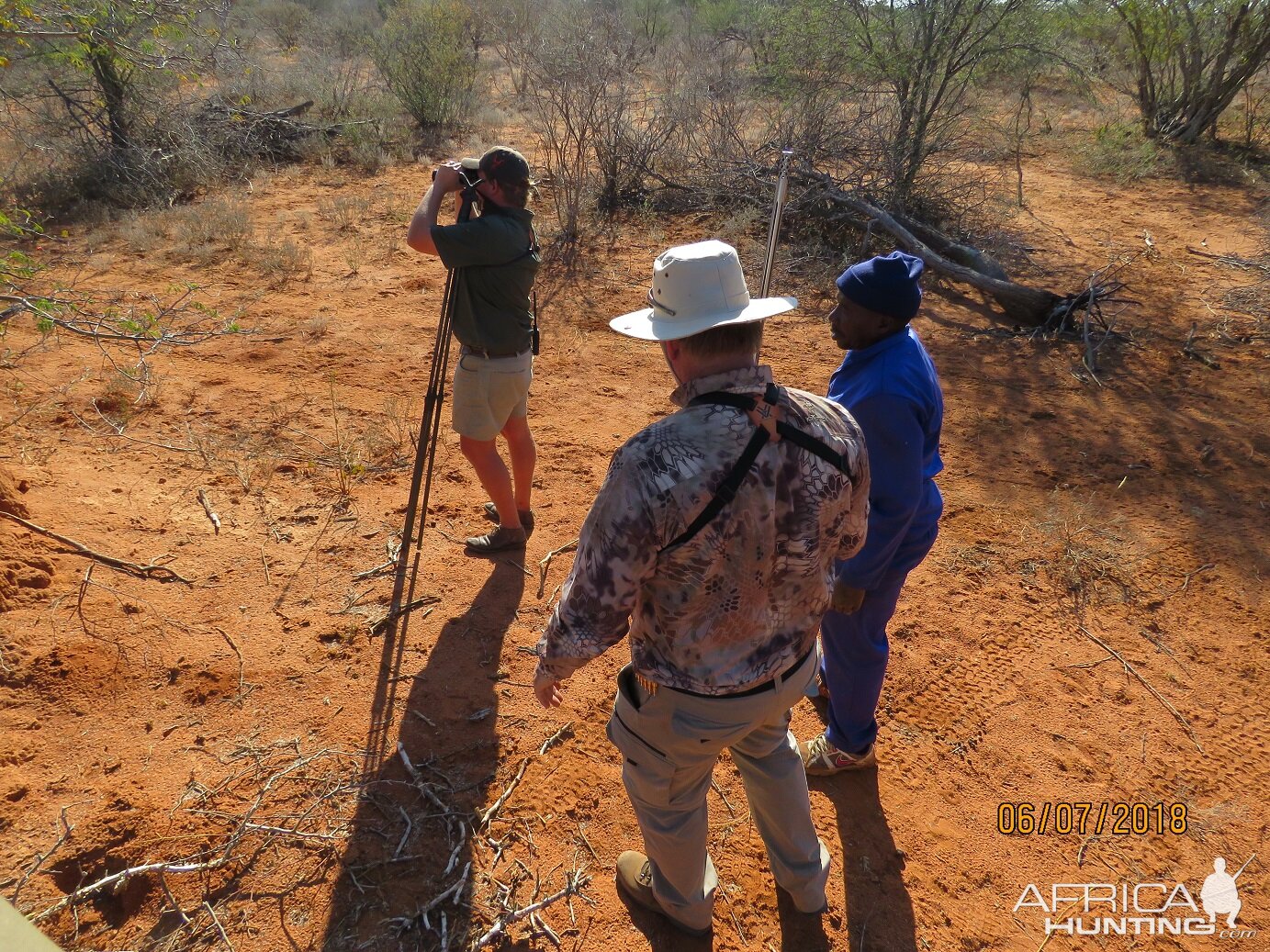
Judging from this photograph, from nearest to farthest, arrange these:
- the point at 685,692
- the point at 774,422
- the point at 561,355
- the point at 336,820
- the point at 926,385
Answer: the point at 774,422 → the point at 685,692 → the point at 926,385 → the point at 336,820 → the point at 561,355

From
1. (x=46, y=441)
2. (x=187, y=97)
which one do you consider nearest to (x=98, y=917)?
(x=46, y=441)

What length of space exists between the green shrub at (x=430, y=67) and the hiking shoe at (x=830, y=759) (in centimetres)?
1229

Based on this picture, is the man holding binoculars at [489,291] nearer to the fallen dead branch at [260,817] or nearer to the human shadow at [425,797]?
the human shadow at [425,797]

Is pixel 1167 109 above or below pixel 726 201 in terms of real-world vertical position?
above

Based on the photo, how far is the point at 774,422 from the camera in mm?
1515

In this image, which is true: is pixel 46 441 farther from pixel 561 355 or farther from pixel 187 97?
pixel 187 97

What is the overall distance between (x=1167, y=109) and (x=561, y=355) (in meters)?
13.0

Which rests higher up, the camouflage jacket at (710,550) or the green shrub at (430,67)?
the green shrub at (430,67)

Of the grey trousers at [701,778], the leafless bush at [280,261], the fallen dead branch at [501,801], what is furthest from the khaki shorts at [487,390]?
the leafless bush at [280,261]

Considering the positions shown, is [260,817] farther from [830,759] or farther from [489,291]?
[489,291]

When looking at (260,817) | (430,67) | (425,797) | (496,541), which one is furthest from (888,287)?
(430,67)

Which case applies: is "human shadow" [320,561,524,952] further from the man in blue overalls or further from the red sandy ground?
the man in blue overalls

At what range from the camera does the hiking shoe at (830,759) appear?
2795 mm

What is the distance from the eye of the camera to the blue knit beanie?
2.13 metres
